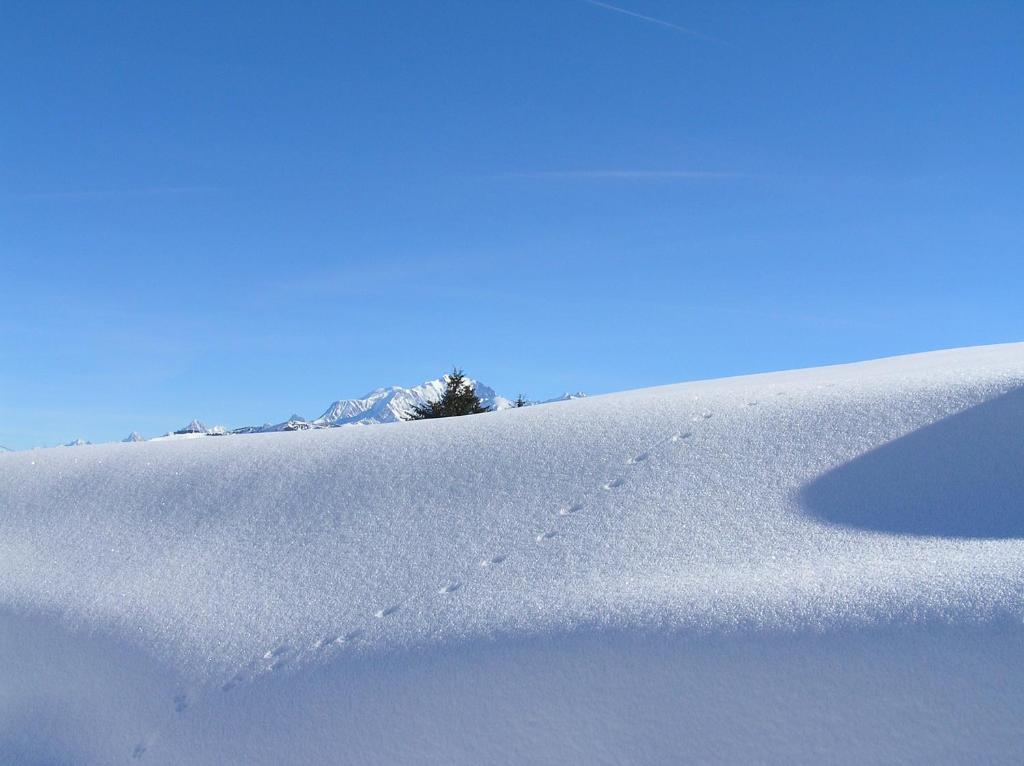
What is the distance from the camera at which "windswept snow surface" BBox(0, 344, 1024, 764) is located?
3.28 m

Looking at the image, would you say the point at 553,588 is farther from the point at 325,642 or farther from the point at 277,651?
the point at 277,651

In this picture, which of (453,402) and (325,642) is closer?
(325,642)

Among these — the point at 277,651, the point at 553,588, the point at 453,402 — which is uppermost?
the point at 453,402

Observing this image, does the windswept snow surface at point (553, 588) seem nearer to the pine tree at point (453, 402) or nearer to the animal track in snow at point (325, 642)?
the animal track in snow at point (325, 642)

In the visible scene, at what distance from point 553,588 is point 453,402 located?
1688 centimetres

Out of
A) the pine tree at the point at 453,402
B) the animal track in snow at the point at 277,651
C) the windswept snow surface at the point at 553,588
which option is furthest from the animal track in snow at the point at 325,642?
the pine tree at the point at 453,402

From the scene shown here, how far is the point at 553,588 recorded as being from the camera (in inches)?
165

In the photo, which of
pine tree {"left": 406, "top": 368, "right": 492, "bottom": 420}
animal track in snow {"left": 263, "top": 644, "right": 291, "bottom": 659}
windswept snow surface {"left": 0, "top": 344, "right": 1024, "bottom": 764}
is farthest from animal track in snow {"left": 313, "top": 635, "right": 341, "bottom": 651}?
pine tree {"left": 406, "top": 368, "right": 492, "bottom": 420}

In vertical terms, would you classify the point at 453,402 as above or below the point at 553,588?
above

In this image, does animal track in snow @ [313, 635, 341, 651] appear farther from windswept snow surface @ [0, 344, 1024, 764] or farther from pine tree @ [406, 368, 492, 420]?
pine tree @ [406, 368, 492, 420]

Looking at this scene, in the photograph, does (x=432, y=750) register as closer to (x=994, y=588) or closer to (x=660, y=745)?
(x=660, y=745)

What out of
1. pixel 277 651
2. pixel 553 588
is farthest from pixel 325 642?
pixel 553 588

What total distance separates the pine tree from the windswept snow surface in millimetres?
14001

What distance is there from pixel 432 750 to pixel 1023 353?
7183mm
